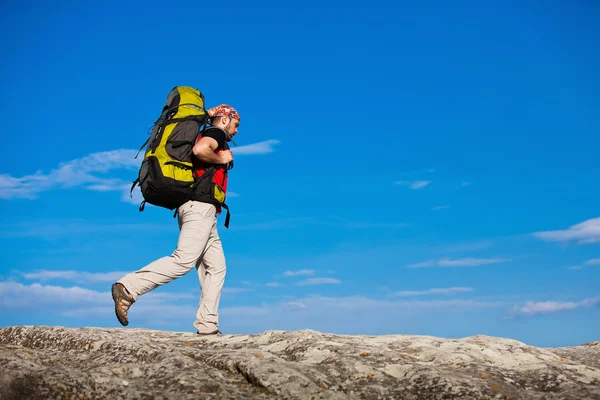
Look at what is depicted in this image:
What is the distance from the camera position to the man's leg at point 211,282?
10399mm

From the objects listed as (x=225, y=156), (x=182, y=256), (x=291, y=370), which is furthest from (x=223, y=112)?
(x=291, y=370)

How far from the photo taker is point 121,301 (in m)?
9.58

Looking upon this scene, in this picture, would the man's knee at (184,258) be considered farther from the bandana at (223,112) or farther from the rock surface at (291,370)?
the bandana at (223,112)

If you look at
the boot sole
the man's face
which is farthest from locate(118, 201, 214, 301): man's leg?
the man's face

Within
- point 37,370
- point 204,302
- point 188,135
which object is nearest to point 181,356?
point 37,370

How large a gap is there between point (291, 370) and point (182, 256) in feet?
13.1

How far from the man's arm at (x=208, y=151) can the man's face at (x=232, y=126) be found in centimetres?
88

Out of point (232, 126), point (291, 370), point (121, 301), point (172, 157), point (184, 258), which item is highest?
point (232, 126)

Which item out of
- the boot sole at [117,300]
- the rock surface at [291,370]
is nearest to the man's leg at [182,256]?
the boot sole at [117,300]

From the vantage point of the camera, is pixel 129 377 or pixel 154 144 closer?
pixel 129 377

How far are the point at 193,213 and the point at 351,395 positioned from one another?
476 centimetres

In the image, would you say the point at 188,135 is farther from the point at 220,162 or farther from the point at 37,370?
the point at 37,370

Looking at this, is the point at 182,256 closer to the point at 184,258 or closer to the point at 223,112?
the point at 184,258

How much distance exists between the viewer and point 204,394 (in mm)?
6191
